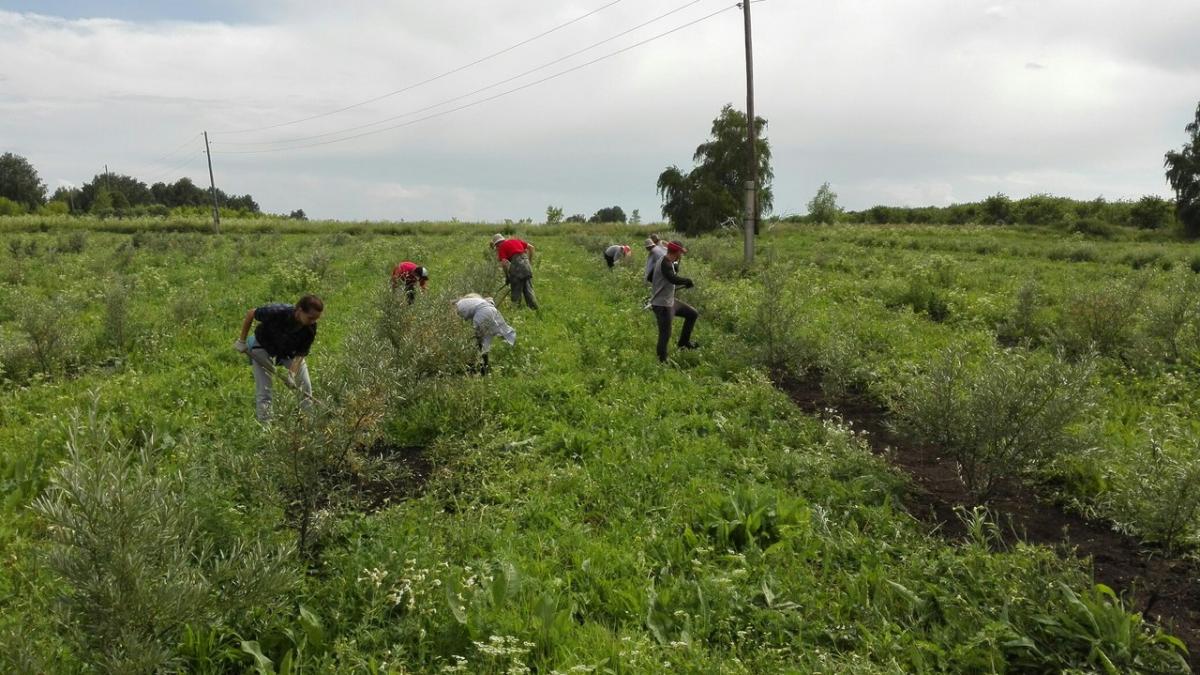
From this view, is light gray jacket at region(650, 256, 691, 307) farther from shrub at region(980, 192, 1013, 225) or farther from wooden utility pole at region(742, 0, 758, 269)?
shrub at region(980, 192, 1013, 225)

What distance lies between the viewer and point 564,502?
201 inches

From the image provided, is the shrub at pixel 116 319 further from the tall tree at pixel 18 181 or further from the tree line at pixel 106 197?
the tall tree at pixel 18 181

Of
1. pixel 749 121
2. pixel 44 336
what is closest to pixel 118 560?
pixel 44 336

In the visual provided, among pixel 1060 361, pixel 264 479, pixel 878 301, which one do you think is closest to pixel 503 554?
pixel 264 479

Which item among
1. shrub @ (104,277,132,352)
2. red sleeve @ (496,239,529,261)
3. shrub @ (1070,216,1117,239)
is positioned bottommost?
shrub @ (104,277,132,352)

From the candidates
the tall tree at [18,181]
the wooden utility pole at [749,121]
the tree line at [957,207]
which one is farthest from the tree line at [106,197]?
the wooden utility pole at [749,121]

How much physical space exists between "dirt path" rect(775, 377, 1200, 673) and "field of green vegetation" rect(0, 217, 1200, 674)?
172 mm

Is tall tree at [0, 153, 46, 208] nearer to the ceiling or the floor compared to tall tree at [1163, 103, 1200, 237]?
nearer to the ceiling

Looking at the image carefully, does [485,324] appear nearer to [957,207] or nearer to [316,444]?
[316,444]

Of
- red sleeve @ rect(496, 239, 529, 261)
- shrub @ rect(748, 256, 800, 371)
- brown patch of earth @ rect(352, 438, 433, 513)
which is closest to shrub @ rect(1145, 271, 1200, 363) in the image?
shrub @ rect(748, 256, 800, 371)

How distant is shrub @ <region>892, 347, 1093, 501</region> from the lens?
4.75 metres

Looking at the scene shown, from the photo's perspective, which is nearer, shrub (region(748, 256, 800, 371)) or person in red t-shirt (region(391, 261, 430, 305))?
shrub (region(748, 256, 800, 371))

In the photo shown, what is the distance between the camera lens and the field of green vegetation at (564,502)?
3164mm

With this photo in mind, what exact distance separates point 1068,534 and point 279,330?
651cm
